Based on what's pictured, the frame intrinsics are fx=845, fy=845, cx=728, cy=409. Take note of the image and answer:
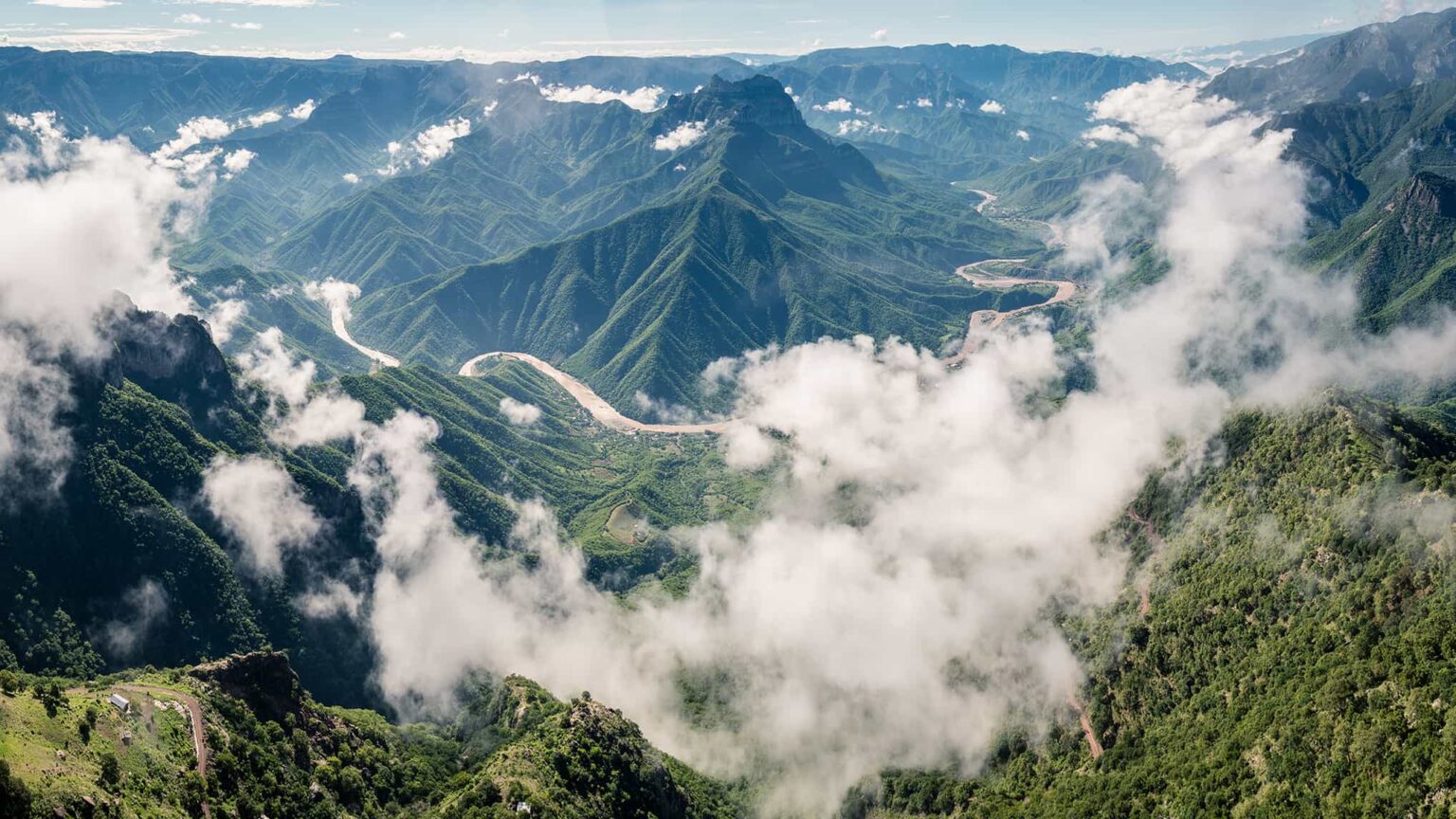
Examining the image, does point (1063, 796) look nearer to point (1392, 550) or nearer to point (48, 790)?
point (1392, 550)

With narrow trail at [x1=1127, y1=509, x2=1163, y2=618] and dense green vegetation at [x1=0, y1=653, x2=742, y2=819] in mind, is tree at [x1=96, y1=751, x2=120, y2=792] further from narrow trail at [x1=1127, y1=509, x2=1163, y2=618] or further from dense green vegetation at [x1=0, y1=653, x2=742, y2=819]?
narrow trail at [x1=1127, y1=509, x2=1163, y2=618]

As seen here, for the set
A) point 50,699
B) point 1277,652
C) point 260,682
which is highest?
point 50,699

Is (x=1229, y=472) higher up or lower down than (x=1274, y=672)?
higher up

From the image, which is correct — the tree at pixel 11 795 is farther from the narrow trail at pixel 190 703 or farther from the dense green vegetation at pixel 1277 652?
the dense green vegetation at pixel 1277 652

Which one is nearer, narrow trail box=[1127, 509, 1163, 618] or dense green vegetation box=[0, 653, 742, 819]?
dense green vegetation box=[0, 653, 742, 819]

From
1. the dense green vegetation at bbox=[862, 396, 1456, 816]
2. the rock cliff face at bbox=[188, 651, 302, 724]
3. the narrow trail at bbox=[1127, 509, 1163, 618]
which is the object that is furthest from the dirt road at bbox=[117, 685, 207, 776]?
the narrow trail at bbox=[1127, 509, 1163, 618]

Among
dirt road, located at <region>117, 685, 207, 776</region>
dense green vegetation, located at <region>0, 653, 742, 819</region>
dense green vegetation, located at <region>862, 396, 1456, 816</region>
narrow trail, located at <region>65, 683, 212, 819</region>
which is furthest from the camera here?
dirt road, located at <region>117, 685, 207, 776</region>

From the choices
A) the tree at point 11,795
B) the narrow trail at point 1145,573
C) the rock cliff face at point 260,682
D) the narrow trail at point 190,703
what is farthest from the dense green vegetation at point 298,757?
the narrow trail at point 1145,573

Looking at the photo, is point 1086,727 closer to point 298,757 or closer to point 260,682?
point 298,757

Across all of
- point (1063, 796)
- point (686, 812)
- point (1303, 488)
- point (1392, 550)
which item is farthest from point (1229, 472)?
point (686, 812)

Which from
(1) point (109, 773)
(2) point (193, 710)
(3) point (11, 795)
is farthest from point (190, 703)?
(3) point (11, 795)

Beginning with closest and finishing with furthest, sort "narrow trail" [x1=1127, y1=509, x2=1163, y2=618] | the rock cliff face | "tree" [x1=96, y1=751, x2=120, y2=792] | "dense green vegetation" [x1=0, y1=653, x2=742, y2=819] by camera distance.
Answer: "tree" [x1=96, y1=751, x2=120, y2=792] → "dense green vegetation" [x1=0, y1=653, x2=742, y2=819] → the rock cliff face → "narrow trail" [x1=1127, y1=509, x2=1163, y2=618]
